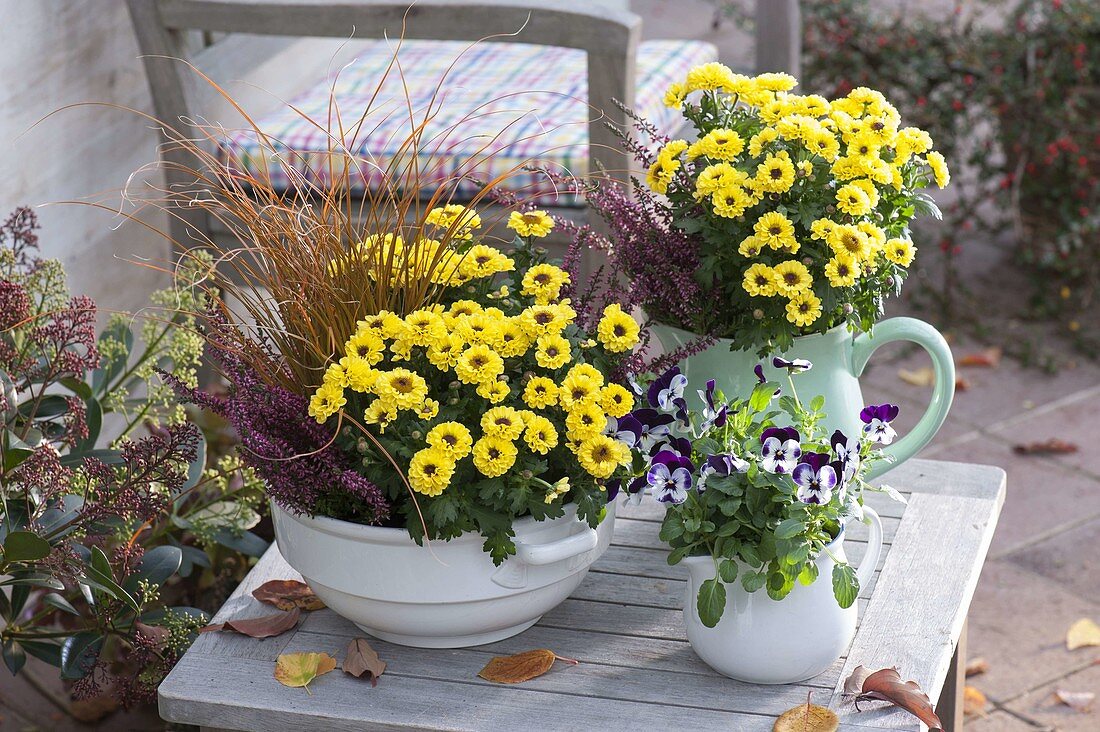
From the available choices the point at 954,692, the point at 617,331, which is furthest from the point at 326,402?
the point at 954,692

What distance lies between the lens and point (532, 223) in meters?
1.43

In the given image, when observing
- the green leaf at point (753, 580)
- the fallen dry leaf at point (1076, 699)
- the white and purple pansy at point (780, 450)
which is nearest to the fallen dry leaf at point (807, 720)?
the green leaf at point (753, 580)

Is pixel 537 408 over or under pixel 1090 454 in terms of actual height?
over

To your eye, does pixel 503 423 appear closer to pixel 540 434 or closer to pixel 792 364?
pixel 540 434

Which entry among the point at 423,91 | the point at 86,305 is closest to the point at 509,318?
the point at 86,305

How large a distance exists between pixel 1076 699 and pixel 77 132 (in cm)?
201

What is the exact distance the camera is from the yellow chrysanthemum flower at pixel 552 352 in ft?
4.02

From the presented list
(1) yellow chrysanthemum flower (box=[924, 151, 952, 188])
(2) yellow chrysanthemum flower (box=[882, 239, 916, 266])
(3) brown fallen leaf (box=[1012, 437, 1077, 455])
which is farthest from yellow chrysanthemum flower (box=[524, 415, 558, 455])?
(3) brown fallen leaf (box=[1012, 437, 1077, 455])

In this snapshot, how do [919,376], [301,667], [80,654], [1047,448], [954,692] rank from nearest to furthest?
[301,667] → [80,654] → [954,692] → [1047,448] → [919,376]

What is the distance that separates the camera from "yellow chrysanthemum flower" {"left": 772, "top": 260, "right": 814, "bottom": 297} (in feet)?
4.30

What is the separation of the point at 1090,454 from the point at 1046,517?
0.32 meters

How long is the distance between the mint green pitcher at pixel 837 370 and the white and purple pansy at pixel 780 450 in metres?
0.21

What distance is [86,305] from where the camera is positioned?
5.13ft

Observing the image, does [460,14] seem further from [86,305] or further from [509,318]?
[509,318]
